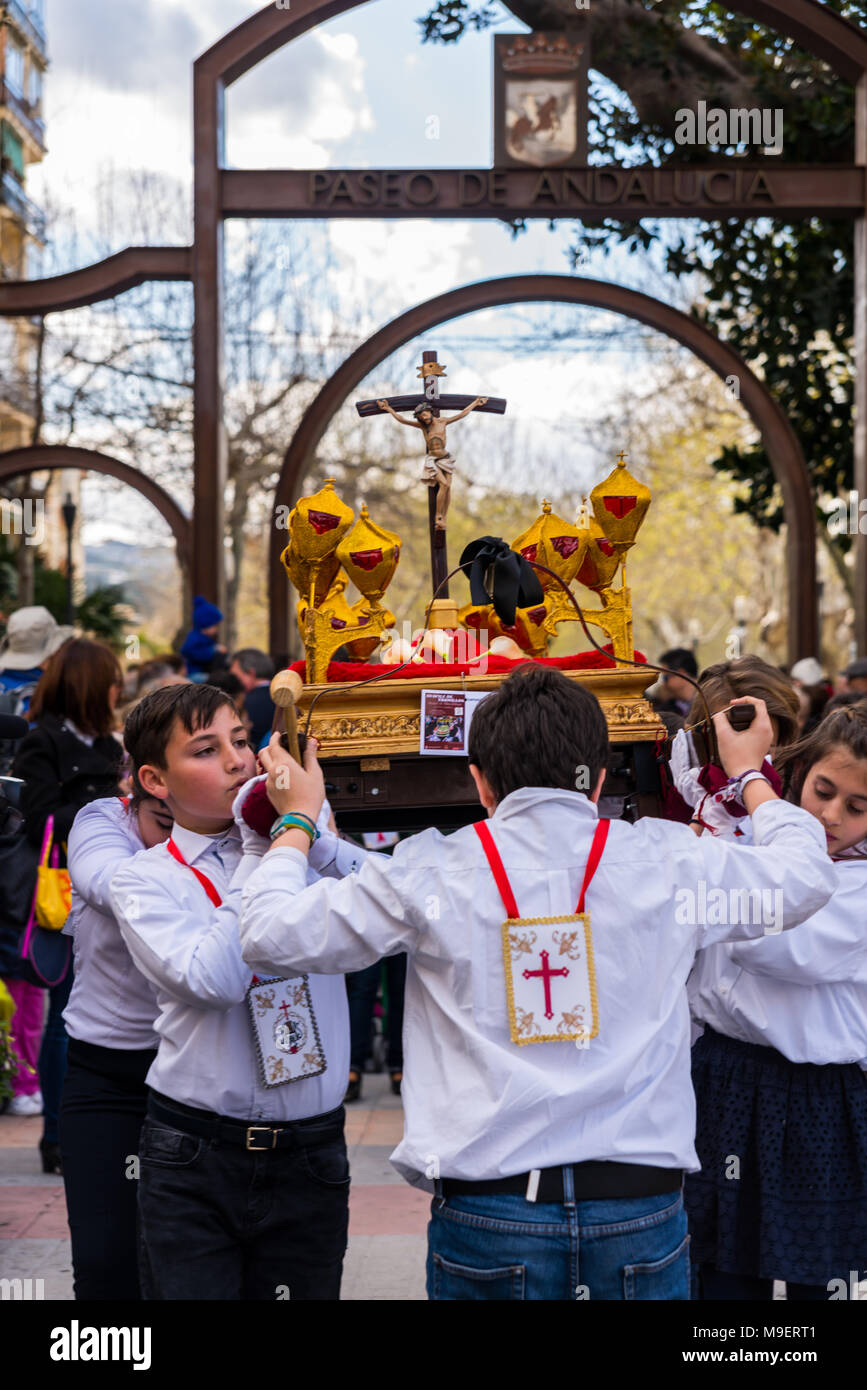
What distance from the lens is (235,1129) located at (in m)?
2.69

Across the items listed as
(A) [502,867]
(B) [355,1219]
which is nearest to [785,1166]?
(A) [502,867]

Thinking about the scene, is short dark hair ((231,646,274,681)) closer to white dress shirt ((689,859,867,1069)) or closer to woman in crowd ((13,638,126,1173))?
woman in crowd ((13,638,126,1173))

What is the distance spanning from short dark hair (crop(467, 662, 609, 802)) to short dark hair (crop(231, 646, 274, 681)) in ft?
17.1

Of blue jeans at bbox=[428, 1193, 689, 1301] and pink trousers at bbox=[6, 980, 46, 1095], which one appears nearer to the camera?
blue jeans at bbox=[428, 1193, 689, 1301]

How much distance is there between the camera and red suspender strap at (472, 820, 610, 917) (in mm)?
2258

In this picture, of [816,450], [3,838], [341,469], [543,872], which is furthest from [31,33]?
[543,872]

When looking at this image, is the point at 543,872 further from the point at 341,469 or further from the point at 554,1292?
the point at 341,469


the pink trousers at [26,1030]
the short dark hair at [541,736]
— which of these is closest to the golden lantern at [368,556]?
the short dark hair at [541,736]

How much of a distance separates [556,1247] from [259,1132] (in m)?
0.68

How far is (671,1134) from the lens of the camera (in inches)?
90.2

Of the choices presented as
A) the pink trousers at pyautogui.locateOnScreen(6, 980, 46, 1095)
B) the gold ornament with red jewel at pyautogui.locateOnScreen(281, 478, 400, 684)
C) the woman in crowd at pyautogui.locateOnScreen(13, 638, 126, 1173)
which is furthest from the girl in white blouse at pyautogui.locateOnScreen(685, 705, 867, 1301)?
the pink trousers at pyautogui.locateOnScreen(6, 980, 46, 1095)

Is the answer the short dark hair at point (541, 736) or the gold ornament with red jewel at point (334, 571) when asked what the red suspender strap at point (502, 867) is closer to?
the short dark hair at point (541, 736)
